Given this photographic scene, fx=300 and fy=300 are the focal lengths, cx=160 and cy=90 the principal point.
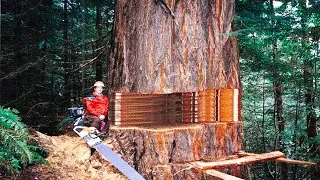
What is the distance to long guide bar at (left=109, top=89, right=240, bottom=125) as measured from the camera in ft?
17.9

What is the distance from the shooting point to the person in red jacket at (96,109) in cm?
579

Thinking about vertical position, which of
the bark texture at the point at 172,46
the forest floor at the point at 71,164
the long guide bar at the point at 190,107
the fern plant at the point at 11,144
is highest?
the bark texture at the point at 172,46

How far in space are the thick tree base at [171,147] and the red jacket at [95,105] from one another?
0.74m

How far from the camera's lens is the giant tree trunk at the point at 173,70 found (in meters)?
4.91

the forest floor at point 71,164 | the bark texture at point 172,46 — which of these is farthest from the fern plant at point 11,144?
the bark texture at point 172,46

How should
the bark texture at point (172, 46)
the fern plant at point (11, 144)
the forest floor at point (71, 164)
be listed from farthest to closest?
the bark texture at point (172, 46), the forest floor at point (71, 164), the fern plant at point (11, 144)

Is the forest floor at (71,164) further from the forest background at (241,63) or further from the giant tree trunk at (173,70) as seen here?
the forest background at (241,63)

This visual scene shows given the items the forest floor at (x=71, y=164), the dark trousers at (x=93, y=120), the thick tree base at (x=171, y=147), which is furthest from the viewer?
the dark trousers at (x=93, y=120)

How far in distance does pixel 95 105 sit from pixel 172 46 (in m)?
1.97

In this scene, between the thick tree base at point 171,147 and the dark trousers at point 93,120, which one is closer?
the thick tree base at point 171,147

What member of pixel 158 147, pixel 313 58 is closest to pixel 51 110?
pixel 158 147

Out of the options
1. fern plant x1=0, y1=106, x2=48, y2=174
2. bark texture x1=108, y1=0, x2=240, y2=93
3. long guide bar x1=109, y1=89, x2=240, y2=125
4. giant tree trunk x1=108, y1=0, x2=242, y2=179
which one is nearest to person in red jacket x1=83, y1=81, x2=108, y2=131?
long guide bar x1=109, y1=89, x2=240, y2=125

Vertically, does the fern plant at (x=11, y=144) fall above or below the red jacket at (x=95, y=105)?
below

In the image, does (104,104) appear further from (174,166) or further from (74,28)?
(74,28)
